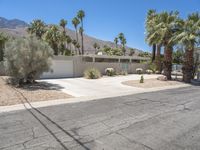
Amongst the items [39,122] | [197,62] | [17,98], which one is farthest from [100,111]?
[197,62]

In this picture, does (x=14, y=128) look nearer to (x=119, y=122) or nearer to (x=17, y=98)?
(x=119, y=122)

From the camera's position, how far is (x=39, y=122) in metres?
7.23

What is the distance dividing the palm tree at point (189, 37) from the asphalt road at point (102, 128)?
12.9 metres

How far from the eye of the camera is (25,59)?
15992 millimetres

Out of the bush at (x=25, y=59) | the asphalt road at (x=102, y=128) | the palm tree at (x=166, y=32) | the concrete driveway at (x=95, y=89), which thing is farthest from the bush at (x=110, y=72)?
the asphalt road at (x=102, y=128)

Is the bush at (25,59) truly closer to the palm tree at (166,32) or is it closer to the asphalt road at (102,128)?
the asphalt road at (102,128)

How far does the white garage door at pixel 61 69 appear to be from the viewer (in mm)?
24767

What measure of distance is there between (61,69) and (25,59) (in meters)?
9.65

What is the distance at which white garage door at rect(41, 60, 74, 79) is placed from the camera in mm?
24767

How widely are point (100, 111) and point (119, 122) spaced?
1770mm

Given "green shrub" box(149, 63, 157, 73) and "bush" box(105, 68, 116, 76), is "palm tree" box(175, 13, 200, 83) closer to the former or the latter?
"bush" box(105, 68, 116, 76)

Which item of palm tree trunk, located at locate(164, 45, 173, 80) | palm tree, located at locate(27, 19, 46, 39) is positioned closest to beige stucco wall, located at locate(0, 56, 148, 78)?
palm tree trunk, located at locate(164, 45, 173, 80)

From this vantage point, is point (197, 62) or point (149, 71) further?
point (149, 71)

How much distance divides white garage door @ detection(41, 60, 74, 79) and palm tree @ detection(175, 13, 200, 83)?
1263 cm
